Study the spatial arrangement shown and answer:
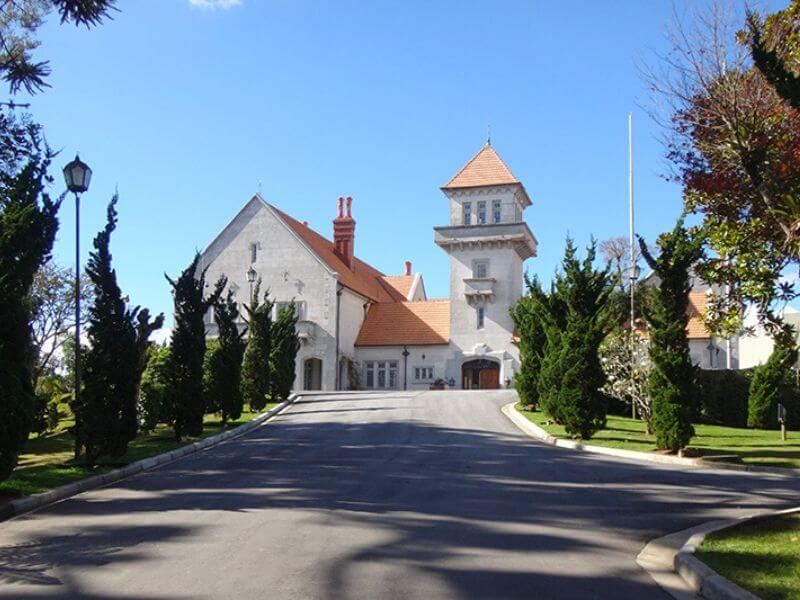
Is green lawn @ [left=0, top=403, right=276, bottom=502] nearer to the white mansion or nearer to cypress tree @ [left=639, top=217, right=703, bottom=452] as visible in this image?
cypress tree @ [left=639, top=217, right=703, bottom=452]

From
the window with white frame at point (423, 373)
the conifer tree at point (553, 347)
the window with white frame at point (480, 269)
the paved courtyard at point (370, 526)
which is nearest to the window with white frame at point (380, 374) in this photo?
the window with white frame at point (423, 373)

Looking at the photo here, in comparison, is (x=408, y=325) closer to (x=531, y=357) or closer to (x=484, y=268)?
(x=484, y=268)

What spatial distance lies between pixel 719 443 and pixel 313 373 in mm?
35037

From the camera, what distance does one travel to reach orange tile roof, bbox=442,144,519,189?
2085 inches

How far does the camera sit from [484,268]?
5219 centimetres

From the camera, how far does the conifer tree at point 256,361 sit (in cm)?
2784

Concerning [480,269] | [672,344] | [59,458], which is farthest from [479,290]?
[59,458]

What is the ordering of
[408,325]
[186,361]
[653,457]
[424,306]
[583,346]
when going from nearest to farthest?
[653,457]
[186,361]
[583,346]
[408,325]
[424,306]

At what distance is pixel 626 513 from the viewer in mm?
9773

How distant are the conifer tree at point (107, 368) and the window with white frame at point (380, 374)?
38940 mm

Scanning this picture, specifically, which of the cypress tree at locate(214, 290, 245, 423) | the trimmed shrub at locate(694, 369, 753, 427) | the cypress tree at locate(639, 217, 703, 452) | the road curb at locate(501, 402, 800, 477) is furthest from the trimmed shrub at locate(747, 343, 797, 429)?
the cypress tree at locate(214, 290, 245, 423)

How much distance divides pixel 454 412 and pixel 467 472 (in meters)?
14.4

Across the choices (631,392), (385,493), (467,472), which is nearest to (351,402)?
(631,392)

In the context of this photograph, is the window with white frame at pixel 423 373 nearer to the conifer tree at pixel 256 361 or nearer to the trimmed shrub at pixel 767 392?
the conifer tree at pixel 256 361
